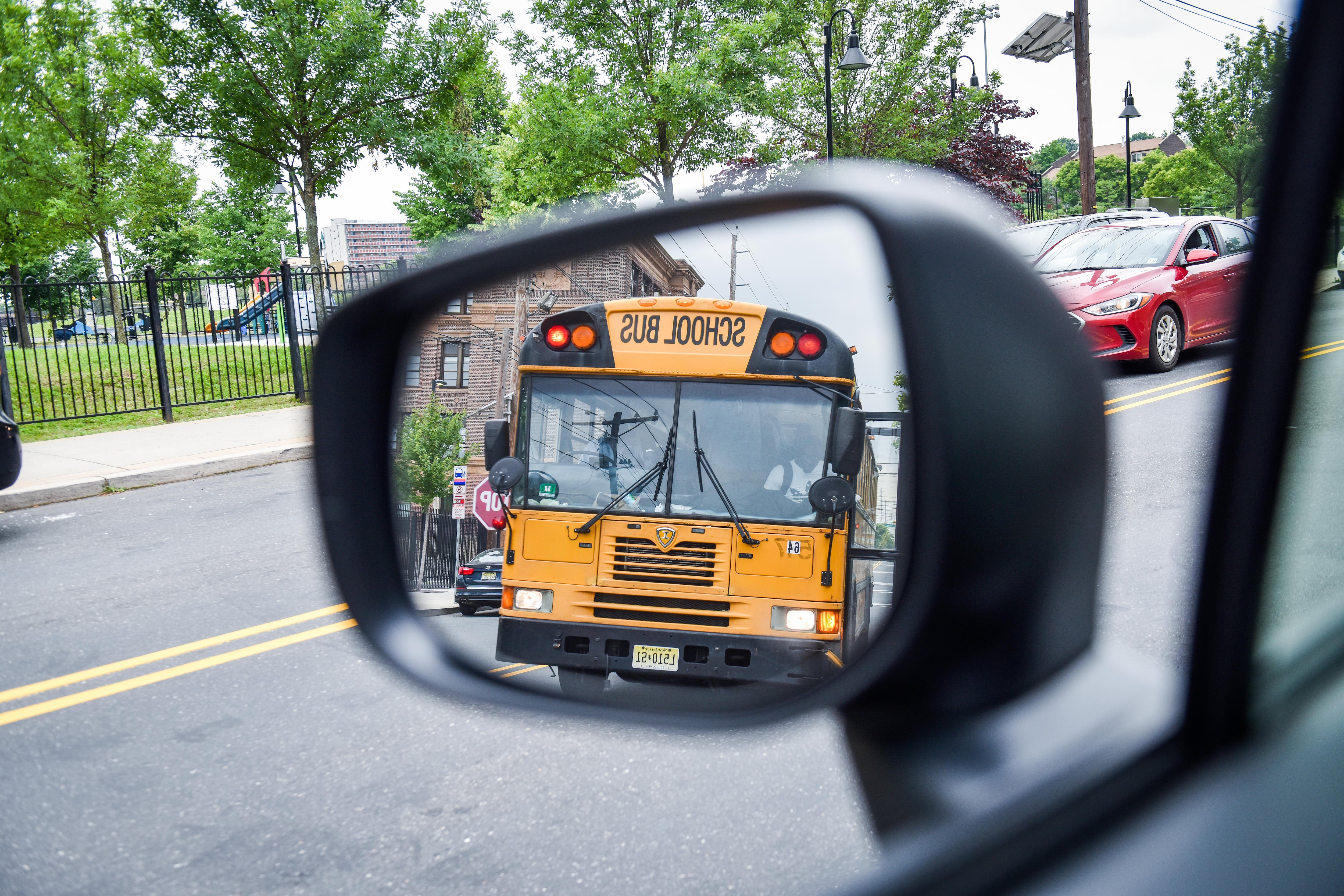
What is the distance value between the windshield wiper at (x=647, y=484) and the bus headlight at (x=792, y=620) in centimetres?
33

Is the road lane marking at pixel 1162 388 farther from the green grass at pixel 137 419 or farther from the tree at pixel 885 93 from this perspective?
the tree at pixel 885 93

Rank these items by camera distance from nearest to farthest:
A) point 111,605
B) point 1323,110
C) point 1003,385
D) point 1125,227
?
point 1323,110, point 1003,385, point 1125,227, point 111,605

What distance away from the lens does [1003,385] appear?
0.89 meters

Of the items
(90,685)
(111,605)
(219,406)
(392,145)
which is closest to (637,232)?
(90,685)

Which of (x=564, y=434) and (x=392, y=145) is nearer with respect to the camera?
(x=564, y=434)

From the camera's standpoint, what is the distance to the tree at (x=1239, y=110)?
83cm

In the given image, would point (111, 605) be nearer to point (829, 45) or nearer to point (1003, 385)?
point (1003, 385)

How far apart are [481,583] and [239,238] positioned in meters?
56.7

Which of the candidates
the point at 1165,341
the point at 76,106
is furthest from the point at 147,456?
the point at 76,106

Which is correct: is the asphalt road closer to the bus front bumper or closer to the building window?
the bus front bumper

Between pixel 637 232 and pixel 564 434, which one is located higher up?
pixel 637 232

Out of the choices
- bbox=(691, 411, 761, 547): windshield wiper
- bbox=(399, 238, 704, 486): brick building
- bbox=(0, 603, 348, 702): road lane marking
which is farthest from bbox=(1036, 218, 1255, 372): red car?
bbox=(0, 603, 348, 702): road lane marking

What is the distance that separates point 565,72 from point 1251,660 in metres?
22.8

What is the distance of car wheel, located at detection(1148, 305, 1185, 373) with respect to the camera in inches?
41.8
